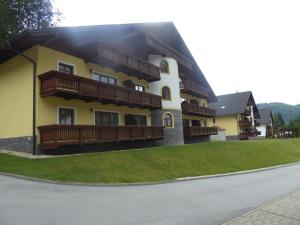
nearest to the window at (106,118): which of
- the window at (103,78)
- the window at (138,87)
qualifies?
the window at (103,78)

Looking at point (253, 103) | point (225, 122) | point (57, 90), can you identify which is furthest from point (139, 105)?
point (253, 103)

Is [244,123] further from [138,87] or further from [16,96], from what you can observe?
[16,96]

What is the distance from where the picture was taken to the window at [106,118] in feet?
77.6

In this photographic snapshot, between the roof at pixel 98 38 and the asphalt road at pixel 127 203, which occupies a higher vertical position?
the roof at pixel 98 38

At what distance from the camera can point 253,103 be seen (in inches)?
2677

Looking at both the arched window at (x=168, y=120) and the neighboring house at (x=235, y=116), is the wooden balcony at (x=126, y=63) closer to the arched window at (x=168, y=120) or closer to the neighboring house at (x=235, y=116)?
the arched window at (x=168, y=120)

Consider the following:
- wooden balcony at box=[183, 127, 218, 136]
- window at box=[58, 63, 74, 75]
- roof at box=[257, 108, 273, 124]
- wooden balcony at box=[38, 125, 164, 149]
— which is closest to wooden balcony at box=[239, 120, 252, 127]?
roof at box=[257, 108, 273, 124]

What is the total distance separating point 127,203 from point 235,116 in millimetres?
53528

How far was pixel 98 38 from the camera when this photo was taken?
22.5m

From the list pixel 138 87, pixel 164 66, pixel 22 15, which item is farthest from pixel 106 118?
pixel 22 15

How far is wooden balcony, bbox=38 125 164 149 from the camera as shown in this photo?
18.1 meters

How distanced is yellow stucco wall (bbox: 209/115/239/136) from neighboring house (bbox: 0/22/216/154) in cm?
3125

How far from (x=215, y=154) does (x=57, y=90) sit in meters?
13.2

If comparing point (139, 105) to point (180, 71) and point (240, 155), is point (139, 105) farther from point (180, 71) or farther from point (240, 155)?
point (180, 71)
